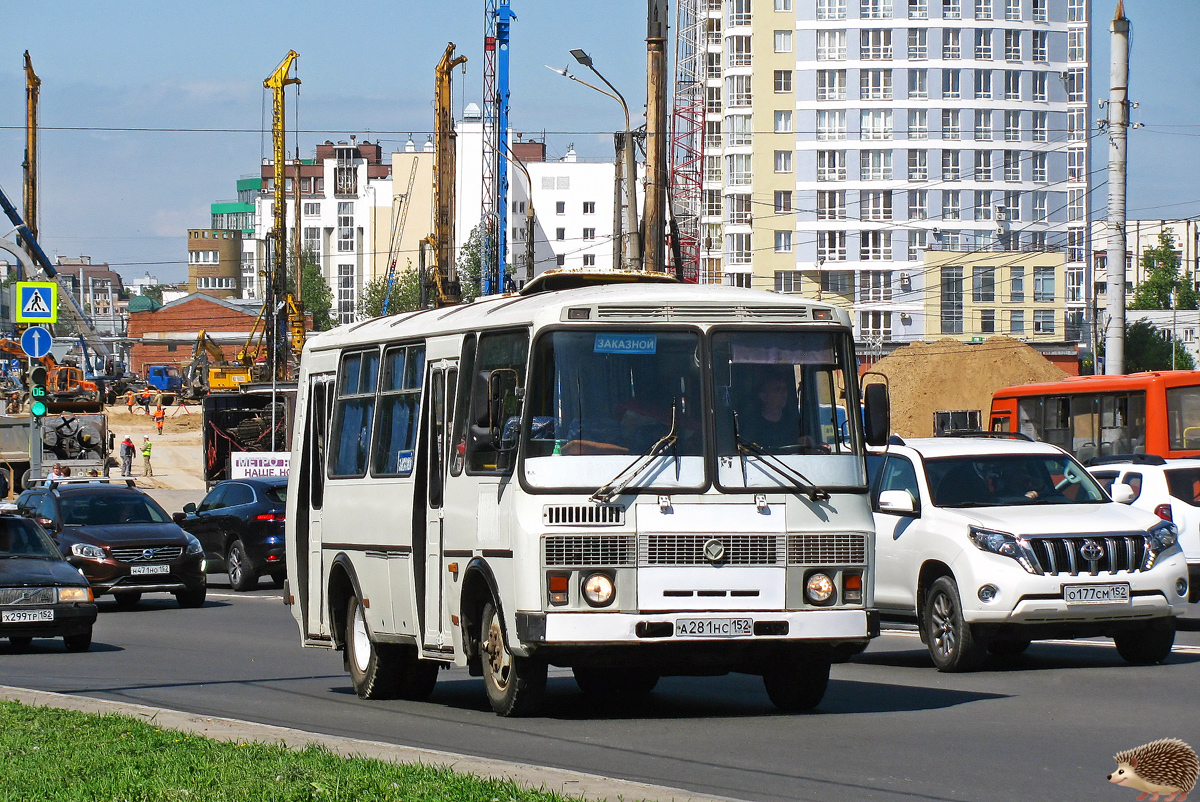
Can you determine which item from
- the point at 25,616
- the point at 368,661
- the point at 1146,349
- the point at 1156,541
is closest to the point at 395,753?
the point at 368,661

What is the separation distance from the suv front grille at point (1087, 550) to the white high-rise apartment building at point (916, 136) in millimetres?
95863

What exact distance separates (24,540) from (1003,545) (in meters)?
11.1

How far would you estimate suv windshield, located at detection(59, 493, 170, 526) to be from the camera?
2592 cm

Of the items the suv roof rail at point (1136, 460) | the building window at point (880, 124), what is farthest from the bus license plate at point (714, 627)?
the building window at point (880, 124)

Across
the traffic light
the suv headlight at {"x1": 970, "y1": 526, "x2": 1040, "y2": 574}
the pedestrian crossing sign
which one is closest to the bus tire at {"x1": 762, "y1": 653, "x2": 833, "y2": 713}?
the suv headlight at {"x1": 970, "y1": 526, "x2": 1040, "y2": 574}

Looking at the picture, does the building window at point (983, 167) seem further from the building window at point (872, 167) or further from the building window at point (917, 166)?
the building window at point (872, 167)

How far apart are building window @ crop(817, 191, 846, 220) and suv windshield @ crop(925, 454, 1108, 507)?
9710 cm

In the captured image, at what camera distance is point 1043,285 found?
107 metres

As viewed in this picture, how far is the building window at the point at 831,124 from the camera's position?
111 m

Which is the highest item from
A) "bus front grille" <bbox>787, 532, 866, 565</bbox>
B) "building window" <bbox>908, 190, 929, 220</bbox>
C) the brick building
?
"building window" <bbox>908, 190, 929, 220</bbox>

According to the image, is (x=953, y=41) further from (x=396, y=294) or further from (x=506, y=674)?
(x=506, y=674)

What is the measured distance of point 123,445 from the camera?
244ft

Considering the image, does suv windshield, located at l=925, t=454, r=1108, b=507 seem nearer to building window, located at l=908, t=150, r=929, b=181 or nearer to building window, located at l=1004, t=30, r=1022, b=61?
building window, located at l=908, t=150, r=929, b=181

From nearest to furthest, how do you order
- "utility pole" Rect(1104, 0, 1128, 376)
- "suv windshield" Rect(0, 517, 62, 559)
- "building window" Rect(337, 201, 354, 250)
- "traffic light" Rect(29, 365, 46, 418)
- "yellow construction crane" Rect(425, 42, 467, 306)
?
1. "suv windshield" Rect(0, 517, 62, 559)
2. "traffic light" Rect(29, 365, 46, 418)
3. "utility pole" Rect(1104, 0, 1128, 376)
4. "yellow construction crane" Rect(425, 42, 467, 306)
5. "building window" Rect(337, 201, 354, 250)
